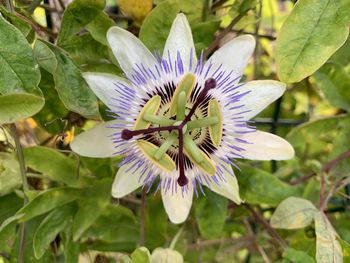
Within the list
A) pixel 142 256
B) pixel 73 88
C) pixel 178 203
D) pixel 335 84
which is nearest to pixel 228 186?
pixel 178 203

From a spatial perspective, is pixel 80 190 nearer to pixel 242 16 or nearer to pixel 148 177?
pixel 148 177

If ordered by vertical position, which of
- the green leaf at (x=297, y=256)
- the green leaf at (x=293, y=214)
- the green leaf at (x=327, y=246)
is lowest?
the green leaf at (x=297, y=256)

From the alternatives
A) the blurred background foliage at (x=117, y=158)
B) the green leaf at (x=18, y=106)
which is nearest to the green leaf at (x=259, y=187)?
the blurred background foliage at (x=117, y=158)

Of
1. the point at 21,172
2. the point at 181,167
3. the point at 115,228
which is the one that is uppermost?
the point at 181,167

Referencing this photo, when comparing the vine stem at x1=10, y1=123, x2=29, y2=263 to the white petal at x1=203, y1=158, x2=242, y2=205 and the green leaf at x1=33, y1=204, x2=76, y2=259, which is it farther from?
the white petal at x1=203, y1=158, x2=242, y2=205

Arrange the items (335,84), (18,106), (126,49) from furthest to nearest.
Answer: (335,84)
(126,49)
(18,106)

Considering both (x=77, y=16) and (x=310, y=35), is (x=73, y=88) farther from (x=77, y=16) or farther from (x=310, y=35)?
(x=310, y=35)

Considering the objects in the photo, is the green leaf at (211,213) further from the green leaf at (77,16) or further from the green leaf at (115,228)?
the green leaf at (77,16)
